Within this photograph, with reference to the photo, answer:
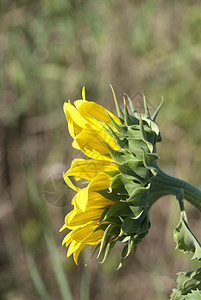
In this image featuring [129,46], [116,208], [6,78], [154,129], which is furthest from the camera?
[6,78]

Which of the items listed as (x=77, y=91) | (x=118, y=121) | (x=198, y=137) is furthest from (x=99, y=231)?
(x=77, y=91)

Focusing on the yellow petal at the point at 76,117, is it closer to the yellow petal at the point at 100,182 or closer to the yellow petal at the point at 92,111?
the yellow petal at the point at 92,111

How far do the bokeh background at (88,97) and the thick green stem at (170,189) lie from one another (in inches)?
77.6

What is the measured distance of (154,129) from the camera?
55.4 inches

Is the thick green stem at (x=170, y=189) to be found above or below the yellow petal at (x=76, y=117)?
below

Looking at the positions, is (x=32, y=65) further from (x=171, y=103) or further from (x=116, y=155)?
(x=116, y=155)

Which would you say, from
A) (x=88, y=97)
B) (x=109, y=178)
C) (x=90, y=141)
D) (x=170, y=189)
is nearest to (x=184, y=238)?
(x=170, y=189)

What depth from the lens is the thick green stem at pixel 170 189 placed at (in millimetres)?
1363

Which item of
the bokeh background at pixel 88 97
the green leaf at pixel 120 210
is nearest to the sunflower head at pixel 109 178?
the green leaf at pixel 120 210

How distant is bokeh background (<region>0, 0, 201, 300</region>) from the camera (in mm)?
3383

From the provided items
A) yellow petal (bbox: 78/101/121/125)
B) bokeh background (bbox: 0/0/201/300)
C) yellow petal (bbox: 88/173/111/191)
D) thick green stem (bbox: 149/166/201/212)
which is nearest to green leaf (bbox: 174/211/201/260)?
thick green stem (bbox: 149/166/201/212)

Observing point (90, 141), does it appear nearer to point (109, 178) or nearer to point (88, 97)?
point (109, 178)

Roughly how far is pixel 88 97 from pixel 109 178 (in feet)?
7.92

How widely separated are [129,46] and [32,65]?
0.82 m
